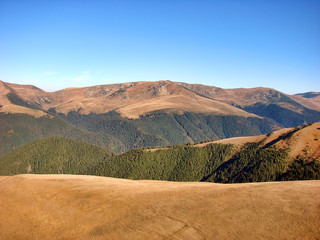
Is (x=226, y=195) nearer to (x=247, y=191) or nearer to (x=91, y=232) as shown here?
(x=247, y=191)

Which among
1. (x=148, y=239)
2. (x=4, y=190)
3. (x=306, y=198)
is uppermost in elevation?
(x=306, y=198)

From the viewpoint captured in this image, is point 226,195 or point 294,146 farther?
point 294,146

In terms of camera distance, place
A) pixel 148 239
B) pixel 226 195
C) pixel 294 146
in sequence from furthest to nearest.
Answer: pixel 294 146, pixel 226 195, pixel 148 239

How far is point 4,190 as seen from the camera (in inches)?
3814

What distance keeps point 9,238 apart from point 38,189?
35.1 meters

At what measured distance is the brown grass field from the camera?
47.6 metres

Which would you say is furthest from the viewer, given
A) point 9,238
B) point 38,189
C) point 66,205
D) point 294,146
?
point 294,146

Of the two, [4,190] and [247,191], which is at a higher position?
[247,191]

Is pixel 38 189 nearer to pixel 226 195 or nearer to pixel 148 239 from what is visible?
pixel 148 239

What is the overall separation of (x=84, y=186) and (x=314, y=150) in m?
170

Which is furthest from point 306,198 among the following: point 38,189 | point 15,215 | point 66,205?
point 38,189

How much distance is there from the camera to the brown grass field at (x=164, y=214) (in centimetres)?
4760

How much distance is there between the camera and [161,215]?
5862 cm

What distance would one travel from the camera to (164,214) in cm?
5903
